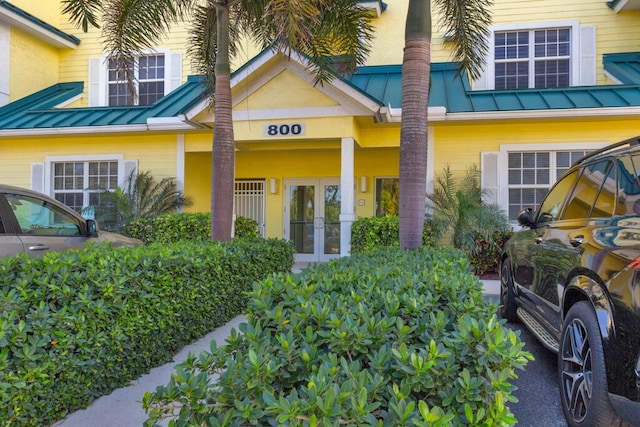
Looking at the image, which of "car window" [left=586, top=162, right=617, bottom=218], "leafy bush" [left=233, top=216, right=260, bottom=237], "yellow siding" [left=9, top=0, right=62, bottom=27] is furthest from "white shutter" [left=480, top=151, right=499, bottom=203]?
"yellow siding" [left=9, top=0, right=62, bottom=27]

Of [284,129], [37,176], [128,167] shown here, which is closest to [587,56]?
[284,129]

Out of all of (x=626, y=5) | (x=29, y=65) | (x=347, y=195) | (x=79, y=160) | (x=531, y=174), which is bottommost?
(x=347, y=195)

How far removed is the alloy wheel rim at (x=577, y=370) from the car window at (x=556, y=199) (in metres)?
1.52

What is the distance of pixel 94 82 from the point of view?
1494 cm

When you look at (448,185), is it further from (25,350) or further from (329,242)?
(25,350)

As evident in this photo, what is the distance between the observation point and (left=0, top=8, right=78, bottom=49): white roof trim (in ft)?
42.9

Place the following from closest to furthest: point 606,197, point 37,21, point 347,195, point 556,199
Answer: point 606,197 → point 556,199 → point 347,195 → point 37,21

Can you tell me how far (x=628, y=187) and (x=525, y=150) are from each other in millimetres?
7886

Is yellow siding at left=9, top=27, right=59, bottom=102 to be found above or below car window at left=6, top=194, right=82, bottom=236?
above

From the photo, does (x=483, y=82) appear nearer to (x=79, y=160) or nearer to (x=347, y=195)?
(x=347, y=195)

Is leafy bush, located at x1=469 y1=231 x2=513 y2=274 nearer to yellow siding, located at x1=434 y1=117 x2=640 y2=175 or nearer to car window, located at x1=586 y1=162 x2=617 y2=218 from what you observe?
yellow siding, located at x1=434 y1=117 x2=640 y2=175

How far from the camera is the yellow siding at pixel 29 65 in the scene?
1378 centimetres

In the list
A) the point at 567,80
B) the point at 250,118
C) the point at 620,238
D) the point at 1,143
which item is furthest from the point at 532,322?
the point at 1,143

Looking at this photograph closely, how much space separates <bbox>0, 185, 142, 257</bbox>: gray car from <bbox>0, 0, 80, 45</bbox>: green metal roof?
11036mm
